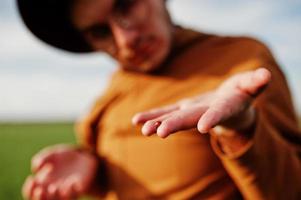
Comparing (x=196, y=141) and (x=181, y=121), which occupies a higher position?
Answer: (x=181, y=121)

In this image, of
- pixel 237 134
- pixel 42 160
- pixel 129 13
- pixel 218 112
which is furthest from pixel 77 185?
pixel 218 112

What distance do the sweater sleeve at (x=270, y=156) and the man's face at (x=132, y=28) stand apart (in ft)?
1.23

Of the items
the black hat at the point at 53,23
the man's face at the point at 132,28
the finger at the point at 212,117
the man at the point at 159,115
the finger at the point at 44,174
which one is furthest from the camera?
the black hat at the point at 53,23

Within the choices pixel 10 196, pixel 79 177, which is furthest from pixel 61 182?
pixel 10 196

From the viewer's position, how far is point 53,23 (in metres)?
1.85

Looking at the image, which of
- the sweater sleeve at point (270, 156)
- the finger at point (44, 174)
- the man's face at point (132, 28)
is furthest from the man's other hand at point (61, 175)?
the sweater sleeve at point (270, 156)

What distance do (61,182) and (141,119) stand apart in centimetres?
64

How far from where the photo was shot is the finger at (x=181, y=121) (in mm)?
929

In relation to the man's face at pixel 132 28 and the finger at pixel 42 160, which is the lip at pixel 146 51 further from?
the finger at pixel 42 160

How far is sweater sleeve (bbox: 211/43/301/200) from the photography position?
3.88ft

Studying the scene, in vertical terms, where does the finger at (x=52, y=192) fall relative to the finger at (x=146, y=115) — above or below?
below

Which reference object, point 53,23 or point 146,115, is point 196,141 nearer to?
point 146,115

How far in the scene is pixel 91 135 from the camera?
5.94 feet

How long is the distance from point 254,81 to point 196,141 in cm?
43
